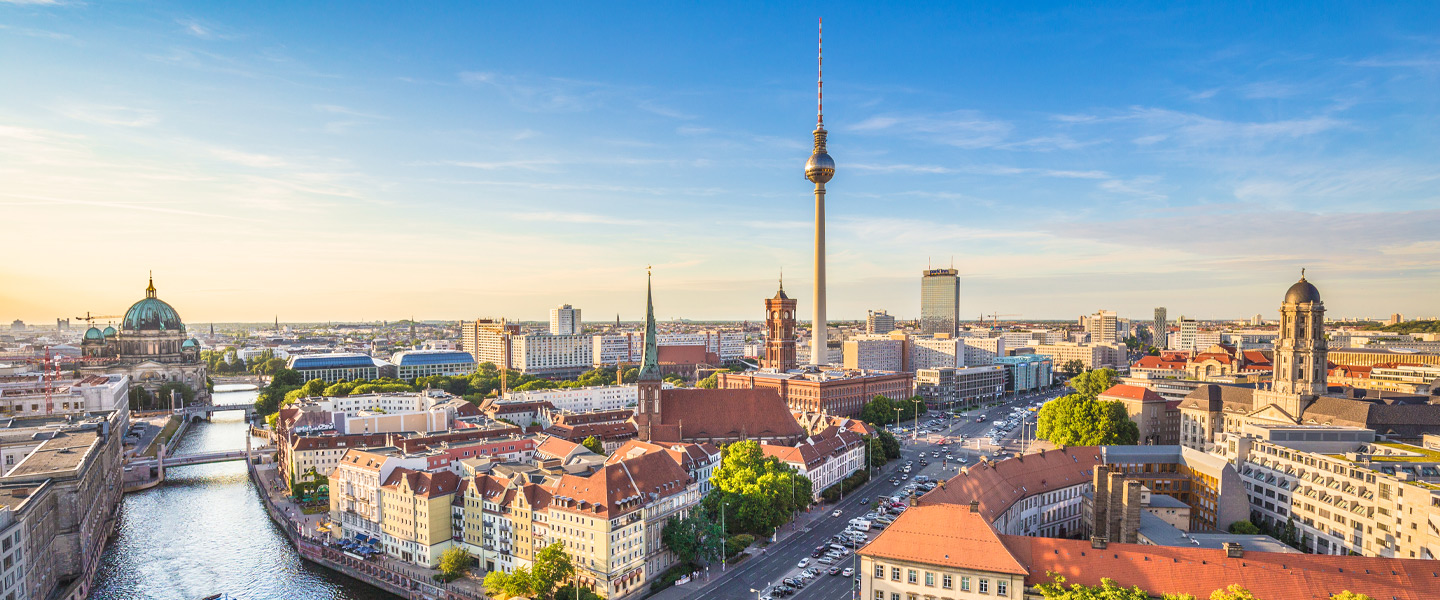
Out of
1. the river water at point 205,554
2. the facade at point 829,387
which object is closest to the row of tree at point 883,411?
the facade at point 829,387

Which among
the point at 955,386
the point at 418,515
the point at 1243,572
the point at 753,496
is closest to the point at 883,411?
the point at 955,386

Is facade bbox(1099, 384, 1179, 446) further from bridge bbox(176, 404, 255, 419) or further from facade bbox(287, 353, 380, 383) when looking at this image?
facade bbox(287, 353, 380, 383)

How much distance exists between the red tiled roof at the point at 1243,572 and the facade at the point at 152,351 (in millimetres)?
178237

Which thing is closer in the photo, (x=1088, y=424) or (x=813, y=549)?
(x=813, y=549)

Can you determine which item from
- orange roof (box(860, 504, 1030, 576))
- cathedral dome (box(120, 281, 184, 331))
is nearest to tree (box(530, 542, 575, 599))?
orange roof (box(860, 504, 1030, 576))

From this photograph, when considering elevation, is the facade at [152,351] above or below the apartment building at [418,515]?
above

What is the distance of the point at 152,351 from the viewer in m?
166

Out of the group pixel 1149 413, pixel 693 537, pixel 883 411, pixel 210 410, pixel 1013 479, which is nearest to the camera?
pixel 693 537

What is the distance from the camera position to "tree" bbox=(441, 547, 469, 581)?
181 ft

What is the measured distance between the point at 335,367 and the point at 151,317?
39014 mm

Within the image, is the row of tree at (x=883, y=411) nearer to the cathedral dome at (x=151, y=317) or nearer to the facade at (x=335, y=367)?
the facade at (x=335, y=367)

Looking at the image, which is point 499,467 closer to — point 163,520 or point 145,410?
point 163,520

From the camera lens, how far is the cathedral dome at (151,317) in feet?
546

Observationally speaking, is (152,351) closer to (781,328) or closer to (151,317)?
(151,317)
